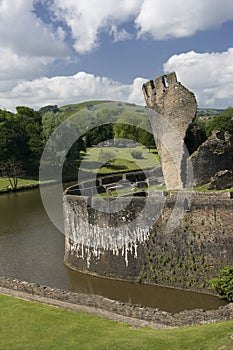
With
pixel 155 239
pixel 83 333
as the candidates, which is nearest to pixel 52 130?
pixel 155 239

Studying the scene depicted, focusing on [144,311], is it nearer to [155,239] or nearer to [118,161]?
[155,239]

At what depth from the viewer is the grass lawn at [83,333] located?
9867 millimetres

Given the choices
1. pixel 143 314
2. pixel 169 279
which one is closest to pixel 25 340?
pixel 143 314

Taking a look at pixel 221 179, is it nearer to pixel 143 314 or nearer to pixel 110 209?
pixel 110 209

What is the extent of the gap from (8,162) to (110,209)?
45.9 meters

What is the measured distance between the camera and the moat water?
17047 mm

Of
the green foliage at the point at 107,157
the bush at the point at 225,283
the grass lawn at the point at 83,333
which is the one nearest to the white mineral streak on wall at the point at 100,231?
the bush at the point at 225,283

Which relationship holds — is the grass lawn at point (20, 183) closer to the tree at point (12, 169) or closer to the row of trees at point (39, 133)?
the tree at point (12, 169)

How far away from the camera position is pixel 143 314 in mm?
13203

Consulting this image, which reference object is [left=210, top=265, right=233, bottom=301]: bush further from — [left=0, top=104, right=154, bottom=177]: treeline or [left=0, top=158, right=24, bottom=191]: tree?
[left=0, top=158, right=24, bottom=191]: tree

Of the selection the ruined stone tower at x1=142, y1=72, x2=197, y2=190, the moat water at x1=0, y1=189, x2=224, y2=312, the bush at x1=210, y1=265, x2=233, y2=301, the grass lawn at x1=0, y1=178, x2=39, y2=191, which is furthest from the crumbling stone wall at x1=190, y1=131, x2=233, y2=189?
the grass lawn at x1=0, y1=178, x2=39, y2=191

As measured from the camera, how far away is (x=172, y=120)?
21.9m

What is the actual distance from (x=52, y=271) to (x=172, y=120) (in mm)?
9651

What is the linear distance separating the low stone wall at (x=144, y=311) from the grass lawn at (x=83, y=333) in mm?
740
